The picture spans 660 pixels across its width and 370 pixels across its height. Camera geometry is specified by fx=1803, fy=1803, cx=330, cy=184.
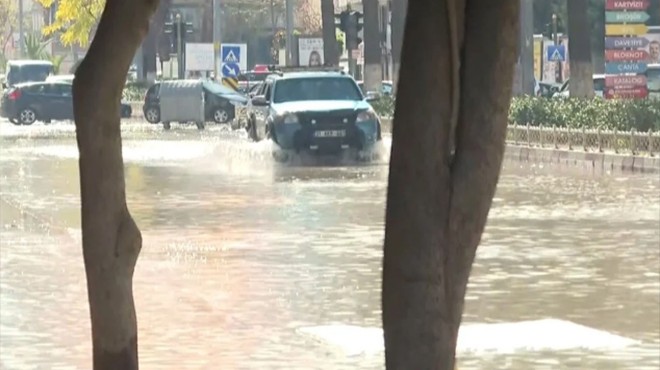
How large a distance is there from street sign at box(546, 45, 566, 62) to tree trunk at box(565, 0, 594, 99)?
2105 cm

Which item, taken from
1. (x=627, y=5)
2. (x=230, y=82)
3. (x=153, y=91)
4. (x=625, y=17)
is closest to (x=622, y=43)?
(x=625, y=17)

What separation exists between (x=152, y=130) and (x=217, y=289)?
130 feet

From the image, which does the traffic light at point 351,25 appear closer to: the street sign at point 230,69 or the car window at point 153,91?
the street sign at point 230,69

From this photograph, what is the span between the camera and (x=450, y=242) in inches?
203

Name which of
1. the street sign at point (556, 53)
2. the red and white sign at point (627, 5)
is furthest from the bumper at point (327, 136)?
the street sign at point (556, 53)

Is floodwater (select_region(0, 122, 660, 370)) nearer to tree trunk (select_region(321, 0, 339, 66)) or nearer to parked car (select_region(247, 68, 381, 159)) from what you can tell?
parked car (select_region(247, 68, 381, 159))

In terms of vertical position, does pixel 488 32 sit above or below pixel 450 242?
above

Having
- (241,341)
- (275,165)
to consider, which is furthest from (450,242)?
(275,165)

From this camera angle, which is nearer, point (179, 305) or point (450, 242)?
point (450, 242)

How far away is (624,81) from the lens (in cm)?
3628

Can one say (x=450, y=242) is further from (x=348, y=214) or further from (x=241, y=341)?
(x=348, y=214)

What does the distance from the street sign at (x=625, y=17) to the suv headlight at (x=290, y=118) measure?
7.14 metres

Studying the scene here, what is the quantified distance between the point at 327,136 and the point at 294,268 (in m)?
16.2

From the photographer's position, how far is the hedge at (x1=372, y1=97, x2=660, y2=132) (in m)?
32.2
